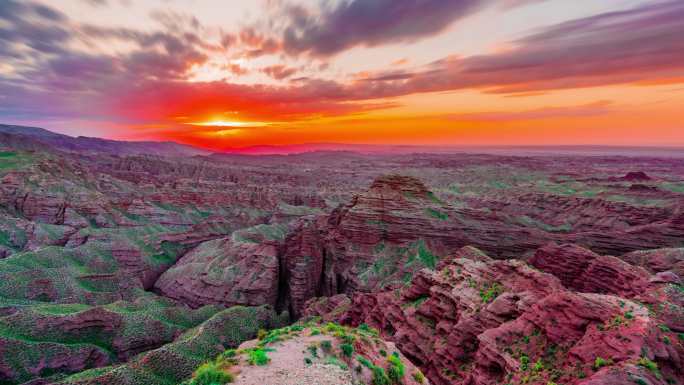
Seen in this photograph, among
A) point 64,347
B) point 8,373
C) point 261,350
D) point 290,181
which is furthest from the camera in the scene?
point 290,181

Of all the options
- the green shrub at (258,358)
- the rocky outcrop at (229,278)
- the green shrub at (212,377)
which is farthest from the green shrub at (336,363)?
the rocky outcrop at (229,278)

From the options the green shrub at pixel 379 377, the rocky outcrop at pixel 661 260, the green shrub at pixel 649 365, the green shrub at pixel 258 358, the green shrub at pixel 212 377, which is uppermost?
the green shrub at pixel 212 377

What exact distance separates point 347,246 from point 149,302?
30.5 m

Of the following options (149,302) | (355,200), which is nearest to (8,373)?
(149,302)

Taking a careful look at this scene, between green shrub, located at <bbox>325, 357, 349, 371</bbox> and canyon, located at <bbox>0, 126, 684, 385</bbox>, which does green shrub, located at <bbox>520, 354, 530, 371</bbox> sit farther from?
green shrub, located at <bbox>325, 357, 349, 371</bbox>

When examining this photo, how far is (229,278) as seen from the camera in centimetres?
5400

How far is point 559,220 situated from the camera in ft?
276

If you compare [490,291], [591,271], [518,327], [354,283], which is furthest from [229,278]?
[591,271]

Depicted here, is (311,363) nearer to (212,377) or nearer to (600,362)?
(212,377)

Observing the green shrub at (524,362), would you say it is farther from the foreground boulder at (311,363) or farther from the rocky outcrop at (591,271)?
the rocky outcrop at (591,271)

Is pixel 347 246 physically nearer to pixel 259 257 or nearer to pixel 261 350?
pixel 259 257

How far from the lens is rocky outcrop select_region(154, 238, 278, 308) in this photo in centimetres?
5209

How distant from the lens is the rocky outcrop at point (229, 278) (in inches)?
2051

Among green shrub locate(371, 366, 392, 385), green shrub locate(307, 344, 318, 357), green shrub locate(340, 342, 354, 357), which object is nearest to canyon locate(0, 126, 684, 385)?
green shrub locate(340, 342, 354, 357)
